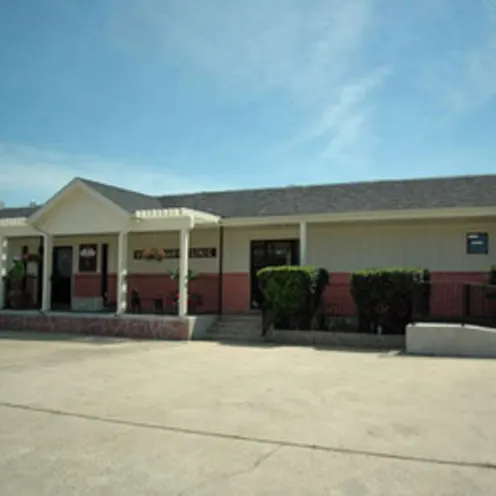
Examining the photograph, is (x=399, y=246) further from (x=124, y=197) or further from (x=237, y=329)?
(x=124, y=197)

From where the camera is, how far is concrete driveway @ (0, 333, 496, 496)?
4.13 meters

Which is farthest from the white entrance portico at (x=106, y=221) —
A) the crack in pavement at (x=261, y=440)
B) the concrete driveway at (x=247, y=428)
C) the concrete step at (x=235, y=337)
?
the crack in pavement at (x=261, y=440)

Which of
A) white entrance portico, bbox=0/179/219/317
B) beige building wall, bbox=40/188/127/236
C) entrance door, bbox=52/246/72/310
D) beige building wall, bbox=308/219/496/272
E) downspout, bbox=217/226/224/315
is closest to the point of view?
beige building wall, bbox=308/219/496/272

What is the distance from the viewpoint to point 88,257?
65.0ft

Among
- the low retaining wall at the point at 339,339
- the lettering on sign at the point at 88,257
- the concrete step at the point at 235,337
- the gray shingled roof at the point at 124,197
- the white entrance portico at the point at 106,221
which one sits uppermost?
the gray shingled roof at the point at 124,197

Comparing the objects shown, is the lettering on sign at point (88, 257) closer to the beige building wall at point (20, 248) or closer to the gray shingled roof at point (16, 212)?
the beige building wall at point (20, 248)

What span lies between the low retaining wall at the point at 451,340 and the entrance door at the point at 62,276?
1302cm

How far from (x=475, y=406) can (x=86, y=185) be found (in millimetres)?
12790

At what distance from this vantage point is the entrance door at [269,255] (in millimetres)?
17000

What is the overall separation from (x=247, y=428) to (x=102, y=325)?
37.0 ft

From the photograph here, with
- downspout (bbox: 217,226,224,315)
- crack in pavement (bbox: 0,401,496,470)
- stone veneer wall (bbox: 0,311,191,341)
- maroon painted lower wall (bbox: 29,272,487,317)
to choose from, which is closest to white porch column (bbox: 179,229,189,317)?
stone veneer wall (bbox: 0,311,191,341)

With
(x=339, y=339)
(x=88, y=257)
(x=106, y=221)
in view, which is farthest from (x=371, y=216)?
(x=88, y=257)

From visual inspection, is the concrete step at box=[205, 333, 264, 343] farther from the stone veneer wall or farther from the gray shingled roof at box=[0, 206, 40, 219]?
the gray shingled roof at box=[0, 206, 40, 219]

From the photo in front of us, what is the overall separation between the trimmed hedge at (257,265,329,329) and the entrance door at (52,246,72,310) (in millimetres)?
8963
